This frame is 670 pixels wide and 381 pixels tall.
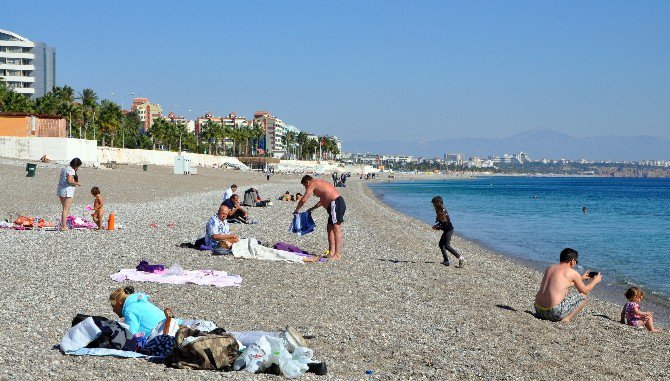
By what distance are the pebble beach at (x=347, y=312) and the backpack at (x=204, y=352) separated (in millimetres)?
110

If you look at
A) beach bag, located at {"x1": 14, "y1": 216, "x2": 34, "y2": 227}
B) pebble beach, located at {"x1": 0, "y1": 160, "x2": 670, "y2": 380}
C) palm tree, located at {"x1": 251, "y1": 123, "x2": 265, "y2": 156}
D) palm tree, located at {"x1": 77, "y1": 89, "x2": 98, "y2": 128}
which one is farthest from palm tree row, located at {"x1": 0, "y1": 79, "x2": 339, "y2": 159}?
pebble beach, located at {"x1": 0, "y1": 160, "x2": 670, "y2": 380}

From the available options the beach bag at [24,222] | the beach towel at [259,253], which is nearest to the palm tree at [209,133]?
the beach bag at [24,222]

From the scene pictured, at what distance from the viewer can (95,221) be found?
1795cm

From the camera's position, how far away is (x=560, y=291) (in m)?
10.1

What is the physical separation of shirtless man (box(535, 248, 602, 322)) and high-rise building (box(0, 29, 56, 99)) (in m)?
109

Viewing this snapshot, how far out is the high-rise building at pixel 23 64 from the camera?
359 ft

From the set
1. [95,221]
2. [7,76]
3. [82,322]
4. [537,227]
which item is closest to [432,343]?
[82,322]

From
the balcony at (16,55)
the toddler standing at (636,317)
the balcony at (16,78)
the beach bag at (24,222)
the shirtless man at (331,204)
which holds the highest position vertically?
the balcony at (16,55)

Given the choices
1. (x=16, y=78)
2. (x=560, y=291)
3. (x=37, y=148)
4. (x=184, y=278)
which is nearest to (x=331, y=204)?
(x=184, y=278)

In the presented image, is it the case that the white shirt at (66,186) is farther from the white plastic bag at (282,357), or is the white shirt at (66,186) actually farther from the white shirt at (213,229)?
the white plastic bag at (282,357)

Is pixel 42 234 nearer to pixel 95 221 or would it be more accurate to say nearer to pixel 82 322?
pixel 95 221

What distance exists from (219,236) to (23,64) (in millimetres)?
108236

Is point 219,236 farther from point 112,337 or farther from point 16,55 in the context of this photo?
point 16,55

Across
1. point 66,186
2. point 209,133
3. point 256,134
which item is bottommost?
point 66,186
